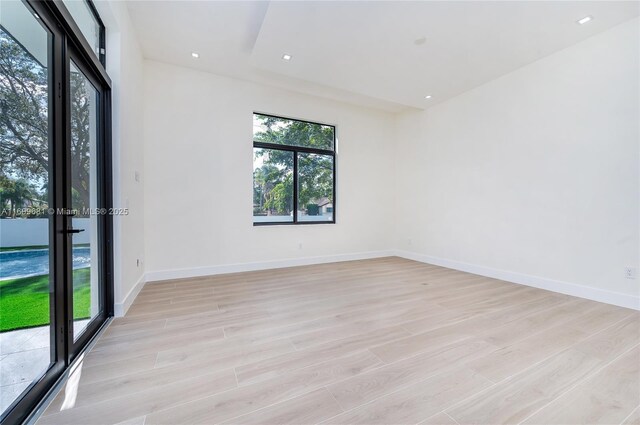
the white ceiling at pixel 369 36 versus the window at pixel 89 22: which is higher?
the white ceiling at pixel 369 36

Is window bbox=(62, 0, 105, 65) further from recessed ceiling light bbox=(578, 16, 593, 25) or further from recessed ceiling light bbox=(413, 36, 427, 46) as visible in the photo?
recessed ceiling light bbox=(578, 16, 593, 25)

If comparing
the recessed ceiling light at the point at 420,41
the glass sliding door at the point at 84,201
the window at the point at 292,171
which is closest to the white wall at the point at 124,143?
the glass sliding door at the point at 84,201

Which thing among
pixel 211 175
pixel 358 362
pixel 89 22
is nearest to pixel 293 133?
pixel 211 175

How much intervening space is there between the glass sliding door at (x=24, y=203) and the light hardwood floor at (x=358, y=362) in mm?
300

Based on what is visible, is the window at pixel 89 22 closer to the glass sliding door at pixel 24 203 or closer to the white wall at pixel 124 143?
the white wall at pixel 124 143

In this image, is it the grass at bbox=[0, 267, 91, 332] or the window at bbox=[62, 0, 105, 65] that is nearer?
the grass at bbox=[0, 267, 91, 332]

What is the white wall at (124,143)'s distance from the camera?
2.49 m

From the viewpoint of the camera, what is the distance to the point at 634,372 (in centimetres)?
174

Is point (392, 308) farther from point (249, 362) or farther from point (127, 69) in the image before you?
point (127, 69)

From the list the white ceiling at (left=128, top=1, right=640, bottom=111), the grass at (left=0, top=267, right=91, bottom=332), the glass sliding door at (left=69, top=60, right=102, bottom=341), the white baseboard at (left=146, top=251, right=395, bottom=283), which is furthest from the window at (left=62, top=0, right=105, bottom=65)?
the white baseboard at (left=146, top=251, right=395, bottom=283)

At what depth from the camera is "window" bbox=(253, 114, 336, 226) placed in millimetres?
4586

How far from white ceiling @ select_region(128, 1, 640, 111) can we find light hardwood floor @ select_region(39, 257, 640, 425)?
2940 mm

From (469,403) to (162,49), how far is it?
15.4 feet

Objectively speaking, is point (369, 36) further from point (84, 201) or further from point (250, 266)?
point (250, 266)
